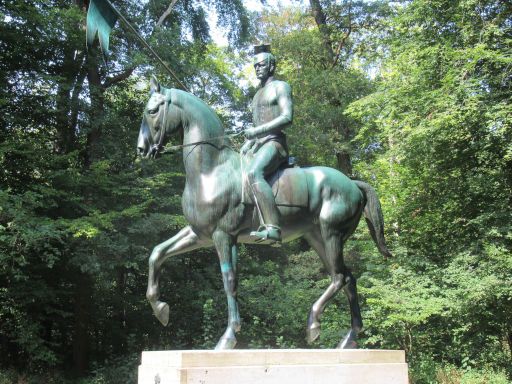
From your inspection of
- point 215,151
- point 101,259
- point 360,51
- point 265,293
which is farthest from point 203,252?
point 215,151

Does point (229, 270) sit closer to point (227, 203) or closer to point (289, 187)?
point (227, 203)

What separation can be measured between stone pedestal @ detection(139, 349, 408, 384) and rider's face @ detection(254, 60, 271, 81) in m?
2.75

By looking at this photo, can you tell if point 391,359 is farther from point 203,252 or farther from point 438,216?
point 203,252

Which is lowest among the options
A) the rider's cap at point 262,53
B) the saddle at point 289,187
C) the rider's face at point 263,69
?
the saddle at point 289,187

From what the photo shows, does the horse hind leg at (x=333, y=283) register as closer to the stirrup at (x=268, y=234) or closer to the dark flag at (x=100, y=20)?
the stirrup at (x=268, y=234)

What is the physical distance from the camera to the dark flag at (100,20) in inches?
213

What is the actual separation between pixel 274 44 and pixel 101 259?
1034cm

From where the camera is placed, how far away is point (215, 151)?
5.16 m

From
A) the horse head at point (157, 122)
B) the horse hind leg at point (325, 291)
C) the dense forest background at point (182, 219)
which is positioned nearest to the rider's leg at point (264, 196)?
the horse hind leg at point (325, 291)

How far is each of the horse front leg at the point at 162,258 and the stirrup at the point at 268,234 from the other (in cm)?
61

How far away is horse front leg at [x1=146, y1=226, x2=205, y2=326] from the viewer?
512 cm

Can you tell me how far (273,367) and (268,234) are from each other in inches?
47.5

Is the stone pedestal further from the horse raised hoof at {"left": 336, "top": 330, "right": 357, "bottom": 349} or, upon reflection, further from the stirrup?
the stirrup

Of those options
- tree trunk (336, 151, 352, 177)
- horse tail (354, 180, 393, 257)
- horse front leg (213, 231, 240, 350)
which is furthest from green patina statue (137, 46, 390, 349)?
tree trunk (336, 151, 352, 177)
